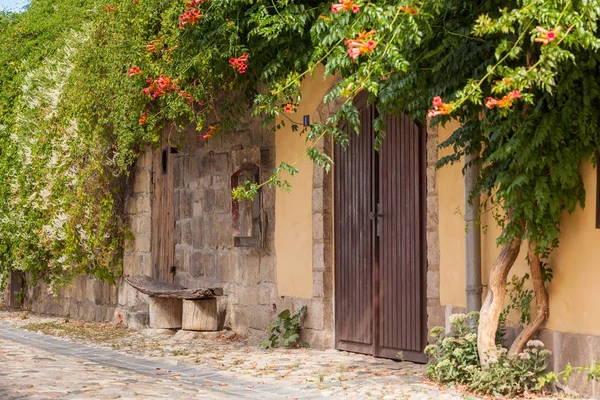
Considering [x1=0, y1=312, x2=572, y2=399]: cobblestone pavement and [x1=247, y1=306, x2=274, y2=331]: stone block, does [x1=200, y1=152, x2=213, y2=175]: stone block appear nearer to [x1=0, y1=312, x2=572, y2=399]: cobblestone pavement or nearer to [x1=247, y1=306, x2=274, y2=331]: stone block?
[x1=247, y1=306, x2=274, y2=331]: stone block

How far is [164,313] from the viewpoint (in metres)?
10.8

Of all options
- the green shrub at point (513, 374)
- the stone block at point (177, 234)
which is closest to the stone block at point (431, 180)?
the green shrub at point (513, 374)

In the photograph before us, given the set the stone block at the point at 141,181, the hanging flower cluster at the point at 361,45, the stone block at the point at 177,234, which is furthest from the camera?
the stone block at the point at 141,181

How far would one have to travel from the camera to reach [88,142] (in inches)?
472

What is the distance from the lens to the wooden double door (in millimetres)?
7922

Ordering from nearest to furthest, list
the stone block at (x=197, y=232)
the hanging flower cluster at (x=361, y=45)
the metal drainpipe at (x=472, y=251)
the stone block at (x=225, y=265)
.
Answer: the hanging flower cluster at (x=361, y=45) → the metal drainpipe at (x=472, y=251) → the stone block at (x=225, y=265) → the stone block at (x=197, y=232)

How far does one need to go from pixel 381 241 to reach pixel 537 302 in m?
2.14

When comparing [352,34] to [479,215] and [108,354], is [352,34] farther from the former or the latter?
[108,354]

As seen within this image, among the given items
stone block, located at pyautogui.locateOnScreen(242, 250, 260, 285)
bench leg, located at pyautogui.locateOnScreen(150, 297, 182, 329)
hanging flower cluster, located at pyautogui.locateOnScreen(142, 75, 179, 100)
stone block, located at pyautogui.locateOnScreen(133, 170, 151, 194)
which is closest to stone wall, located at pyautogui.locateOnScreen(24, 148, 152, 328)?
stone block, located at pyautogui.locateOnScreen(133, 170, 151, 194)

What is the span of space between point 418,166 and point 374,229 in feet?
2.73

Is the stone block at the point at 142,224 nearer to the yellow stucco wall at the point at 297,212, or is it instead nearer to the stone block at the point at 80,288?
the stone block at the point at 80,288

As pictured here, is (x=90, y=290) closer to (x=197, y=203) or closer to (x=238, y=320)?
(x=197, y=203)

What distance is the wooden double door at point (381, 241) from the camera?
792 centimetres

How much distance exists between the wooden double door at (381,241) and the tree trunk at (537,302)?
147 cm
